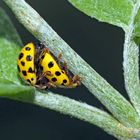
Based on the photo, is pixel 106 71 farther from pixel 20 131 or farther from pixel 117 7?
pixel 117 7

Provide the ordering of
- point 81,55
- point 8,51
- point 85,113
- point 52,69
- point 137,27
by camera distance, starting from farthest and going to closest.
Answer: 1. point 81,55
2. point 52,69
3. point 8,51
4. point 85,113
5. point 137,27

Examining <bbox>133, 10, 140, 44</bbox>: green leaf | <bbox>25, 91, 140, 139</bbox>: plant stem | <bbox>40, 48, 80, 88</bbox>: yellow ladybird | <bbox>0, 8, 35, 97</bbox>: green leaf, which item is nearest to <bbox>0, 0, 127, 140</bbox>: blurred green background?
<bbox>40, 48, 80, 88</bbox>: yellow ladybird

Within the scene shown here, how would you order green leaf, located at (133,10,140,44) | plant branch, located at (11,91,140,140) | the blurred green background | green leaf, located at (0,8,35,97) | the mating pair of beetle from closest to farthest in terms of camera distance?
green leaf, located at (133,10,140,44) < plant branch, located at (11,91,140,140) < green leaf, located at (0,8,35,97) < the mating pair of beetle < the blurred green background

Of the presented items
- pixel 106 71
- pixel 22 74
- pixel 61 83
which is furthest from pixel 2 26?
pixel 106 71

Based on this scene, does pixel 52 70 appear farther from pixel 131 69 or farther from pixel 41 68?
pixel 131 69

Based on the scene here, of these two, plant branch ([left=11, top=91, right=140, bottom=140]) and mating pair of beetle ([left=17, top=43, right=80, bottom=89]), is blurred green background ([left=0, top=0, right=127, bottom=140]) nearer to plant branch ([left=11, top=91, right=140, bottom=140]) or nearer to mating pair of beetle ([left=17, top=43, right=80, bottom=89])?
mating pair of beetle ([left=17, top=43, right=80, bottom=89])

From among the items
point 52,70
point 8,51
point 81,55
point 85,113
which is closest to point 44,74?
point 52,70

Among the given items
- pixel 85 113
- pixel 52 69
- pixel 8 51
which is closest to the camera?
pixel 85 113
